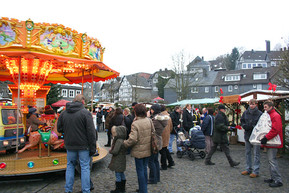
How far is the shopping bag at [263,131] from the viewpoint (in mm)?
5432

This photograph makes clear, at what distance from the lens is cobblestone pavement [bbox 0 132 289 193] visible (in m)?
5.39

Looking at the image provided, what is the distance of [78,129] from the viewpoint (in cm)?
454

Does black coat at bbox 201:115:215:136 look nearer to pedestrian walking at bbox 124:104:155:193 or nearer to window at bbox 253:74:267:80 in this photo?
pedestrian walking at bbox 124:104:155:193

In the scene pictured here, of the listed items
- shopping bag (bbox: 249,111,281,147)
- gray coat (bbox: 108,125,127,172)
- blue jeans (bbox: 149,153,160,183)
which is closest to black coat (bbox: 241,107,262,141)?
shopping bag (bbox: 249,111,281,147)

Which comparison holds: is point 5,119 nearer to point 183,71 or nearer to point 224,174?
point 224,174

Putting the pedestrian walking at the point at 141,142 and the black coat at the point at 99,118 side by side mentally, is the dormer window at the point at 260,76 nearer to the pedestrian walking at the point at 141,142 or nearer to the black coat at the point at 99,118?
the black coat at the point at 99,118

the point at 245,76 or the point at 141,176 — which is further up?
the point at 245,76

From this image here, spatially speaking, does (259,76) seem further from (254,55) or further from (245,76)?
(254,55)

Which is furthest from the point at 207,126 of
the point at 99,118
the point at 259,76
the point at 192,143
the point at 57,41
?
the point at 259,76

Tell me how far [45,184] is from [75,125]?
2.30 metres

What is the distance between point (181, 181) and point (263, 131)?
237cm

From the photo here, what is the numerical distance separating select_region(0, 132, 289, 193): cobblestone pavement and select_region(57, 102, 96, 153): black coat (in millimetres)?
1375

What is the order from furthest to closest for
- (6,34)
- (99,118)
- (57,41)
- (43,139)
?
(99,118) → (57,41) → (6,34) → (43,139)

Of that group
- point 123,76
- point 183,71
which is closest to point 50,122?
point 183,71
